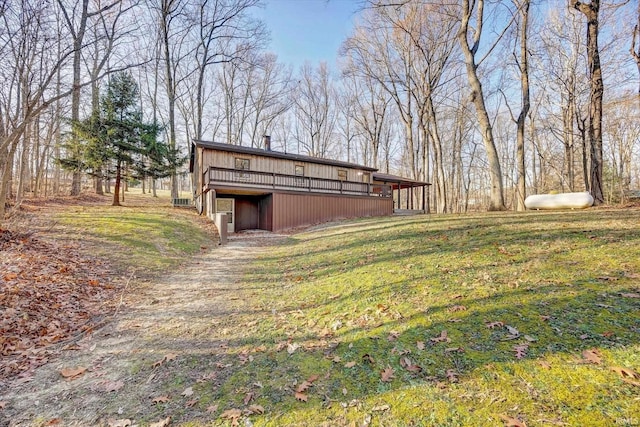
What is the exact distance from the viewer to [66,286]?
215 inches

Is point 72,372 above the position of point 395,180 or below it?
below

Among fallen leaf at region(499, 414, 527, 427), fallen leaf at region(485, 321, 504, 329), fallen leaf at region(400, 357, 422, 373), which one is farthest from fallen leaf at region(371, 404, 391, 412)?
fallen leaf at region(485, 321, 504, 329)

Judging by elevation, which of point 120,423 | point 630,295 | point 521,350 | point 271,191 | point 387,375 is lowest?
point 120,423

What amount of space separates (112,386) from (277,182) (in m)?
14.6

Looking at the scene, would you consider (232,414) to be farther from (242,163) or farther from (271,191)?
(242,163)

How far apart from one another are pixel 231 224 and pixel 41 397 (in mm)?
14946

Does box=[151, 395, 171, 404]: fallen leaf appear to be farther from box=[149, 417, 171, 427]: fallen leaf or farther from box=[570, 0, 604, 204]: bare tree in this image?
box=[570, 0, 604, 204]: bare tree

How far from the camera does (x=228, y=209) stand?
59.0 feet

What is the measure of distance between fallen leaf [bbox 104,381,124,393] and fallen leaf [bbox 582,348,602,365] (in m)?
4.70

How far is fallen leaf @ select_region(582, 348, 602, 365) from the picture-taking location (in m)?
2.53

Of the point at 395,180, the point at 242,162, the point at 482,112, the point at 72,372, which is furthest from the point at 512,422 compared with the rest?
the point at 395,180

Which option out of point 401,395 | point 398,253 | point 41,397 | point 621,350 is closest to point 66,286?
point 41,397

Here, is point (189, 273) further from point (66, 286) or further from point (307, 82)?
point (307, 82)

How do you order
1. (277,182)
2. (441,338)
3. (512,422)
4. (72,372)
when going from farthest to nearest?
(277,182) < (72,372) < (441,338) < (512,422)
